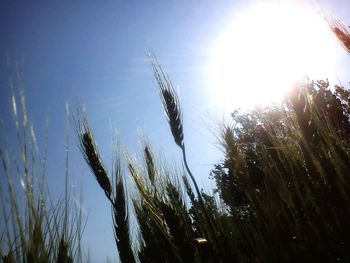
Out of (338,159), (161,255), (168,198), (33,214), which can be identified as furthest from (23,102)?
(338,159)

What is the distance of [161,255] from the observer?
2320 mm

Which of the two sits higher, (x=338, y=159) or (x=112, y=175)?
(x=112, y=175)

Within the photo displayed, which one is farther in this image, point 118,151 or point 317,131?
point 118,151

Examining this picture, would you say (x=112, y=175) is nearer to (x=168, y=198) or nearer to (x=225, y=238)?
(x=168, y=198)

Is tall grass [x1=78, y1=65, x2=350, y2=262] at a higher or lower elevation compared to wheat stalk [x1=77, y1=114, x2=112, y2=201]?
lower

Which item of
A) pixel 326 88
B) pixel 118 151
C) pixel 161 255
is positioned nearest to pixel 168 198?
pixel 161 255

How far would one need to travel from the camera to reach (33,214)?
1527mm

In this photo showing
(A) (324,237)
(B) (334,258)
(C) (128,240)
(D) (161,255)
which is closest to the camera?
(B) (334,258)

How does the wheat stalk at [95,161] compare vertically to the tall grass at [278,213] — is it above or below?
above

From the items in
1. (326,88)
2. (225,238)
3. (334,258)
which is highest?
(326,88)

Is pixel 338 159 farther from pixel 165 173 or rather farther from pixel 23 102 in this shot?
pixel 23 102

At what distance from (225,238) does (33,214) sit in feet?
4.16

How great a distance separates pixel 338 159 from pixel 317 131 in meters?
0.27

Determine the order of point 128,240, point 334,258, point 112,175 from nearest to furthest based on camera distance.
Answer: point 334,258 < point 128,240 < point 112,175
